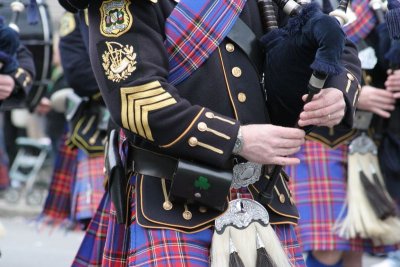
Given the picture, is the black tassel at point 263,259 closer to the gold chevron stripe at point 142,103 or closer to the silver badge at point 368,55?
the gold chevron stripe at point 142,103

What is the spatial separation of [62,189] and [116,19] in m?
3.20

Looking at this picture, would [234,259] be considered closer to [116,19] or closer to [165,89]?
[165,89]

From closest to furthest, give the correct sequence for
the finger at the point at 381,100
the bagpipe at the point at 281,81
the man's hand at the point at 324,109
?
the bagpipe at the point at 281,81 < the man's hand at the point at 324,109 < the finger at the point at 381,100

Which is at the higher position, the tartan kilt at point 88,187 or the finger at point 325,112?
the tartan kilt at point 88,187

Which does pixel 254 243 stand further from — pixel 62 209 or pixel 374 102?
pixel 62 209

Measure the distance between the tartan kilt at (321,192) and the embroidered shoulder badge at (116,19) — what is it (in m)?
2.35

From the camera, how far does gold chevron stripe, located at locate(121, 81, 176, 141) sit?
9.29 ft

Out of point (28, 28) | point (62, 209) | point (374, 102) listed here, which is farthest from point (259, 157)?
point (62, 209)

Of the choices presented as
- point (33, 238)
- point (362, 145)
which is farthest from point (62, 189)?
point (33, 238)

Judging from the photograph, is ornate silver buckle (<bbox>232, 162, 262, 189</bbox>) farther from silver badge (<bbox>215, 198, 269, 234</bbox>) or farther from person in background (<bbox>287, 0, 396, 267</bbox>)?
person in background (<bbox>287, 0, 396, 267</bbox>)

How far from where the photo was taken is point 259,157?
9.37 feet

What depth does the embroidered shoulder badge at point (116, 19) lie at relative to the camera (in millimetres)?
2906

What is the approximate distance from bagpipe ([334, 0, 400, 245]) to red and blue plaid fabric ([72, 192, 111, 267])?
5.63 feet

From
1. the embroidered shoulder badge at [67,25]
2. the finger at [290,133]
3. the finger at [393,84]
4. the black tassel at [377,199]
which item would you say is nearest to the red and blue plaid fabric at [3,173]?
the embroidered shoulder badge at [67,25]
